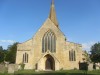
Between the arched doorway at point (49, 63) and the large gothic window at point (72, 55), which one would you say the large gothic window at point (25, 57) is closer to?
the arched doorway at point (49, 63)

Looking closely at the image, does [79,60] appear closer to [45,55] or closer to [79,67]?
[79,67]

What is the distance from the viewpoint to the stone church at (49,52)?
4206cm

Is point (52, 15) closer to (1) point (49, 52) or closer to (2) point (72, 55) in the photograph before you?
(1) point (49, 52)

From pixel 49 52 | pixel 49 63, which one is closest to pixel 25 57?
pixel 49 52

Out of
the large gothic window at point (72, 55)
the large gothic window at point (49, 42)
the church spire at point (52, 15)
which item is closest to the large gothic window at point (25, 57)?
the large gothic window at point (49, 42)

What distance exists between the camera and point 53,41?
43.8 meters

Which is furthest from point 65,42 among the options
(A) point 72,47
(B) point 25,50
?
(B) point 25,50

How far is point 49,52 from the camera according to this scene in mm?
42188

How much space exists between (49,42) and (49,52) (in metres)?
2.49

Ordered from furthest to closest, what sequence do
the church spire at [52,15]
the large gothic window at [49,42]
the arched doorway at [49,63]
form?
the church spire at [52,15]
the large gothic window at [49,42]
the arched doorway at [49,63]

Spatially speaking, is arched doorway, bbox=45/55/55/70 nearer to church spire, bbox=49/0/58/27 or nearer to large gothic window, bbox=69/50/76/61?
large gothic window, bbox=69/50/76/61

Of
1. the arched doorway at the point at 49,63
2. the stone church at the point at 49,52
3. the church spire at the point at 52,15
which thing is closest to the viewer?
the stone church at the point at 49,52

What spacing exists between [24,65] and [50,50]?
6129 millimetres

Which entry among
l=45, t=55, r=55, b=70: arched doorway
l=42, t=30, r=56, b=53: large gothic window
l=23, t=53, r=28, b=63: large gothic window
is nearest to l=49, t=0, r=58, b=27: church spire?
l=42, t=30, r=56, b=53: large gothic window
